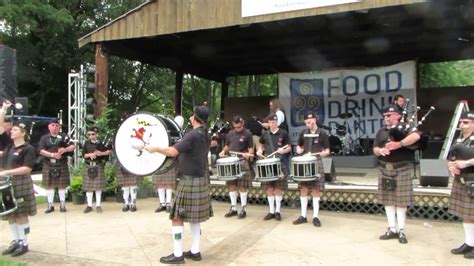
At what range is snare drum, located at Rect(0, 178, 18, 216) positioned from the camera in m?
4.71

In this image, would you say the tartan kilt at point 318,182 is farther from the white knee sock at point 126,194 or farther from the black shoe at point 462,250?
the white knee sock at point 126,194

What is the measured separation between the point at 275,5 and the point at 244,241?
172 inches

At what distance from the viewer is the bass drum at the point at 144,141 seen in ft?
14.3

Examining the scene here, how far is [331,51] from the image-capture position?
1228 centimetres

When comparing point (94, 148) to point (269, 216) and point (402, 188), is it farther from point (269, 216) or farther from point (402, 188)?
point (402, 188)

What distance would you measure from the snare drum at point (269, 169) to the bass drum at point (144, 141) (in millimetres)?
2043

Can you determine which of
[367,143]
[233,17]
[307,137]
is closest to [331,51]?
[367,143]

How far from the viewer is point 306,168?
609 centimetres

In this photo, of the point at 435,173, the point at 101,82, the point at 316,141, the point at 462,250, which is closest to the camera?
the point at 462,250

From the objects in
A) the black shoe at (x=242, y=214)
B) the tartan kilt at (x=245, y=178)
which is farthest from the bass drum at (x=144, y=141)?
the black shoe at (x=242, y=214)

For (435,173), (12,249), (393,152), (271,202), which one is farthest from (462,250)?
(12,249)

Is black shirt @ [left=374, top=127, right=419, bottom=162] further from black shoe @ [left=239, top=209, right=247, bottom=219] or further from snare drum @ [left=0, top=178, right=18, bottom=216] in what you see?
snare drum @ [left=0, top=178, right=18, bottom=216]

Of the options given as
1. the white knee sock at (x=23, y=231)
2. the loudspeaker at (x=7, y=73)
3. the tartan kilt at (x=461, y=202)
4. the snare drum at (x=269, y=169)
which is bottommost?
the white knee sock at (x=23, y=231)

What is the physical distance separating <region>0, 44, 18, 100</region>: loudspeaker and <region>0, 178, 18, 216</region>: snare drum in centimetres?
267
